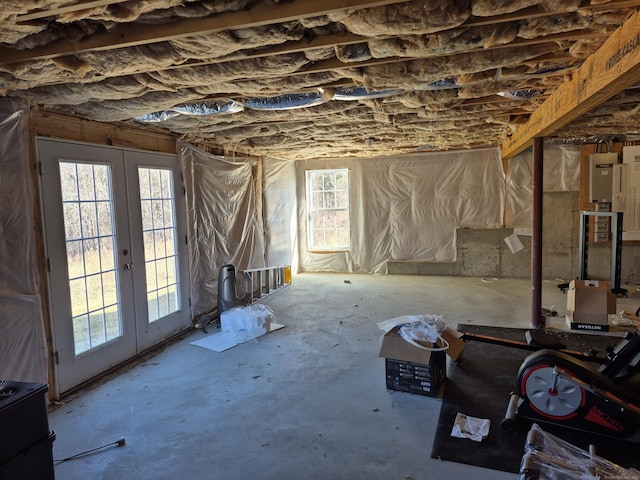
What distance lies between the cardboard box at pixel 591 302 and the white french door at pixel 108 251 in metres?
4.49

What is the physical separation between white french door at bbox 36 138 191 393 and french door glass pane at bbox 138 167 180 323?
0.01m

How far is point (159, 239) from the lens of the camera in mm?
4500

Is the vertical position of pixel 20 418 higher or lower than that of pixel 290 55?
lower

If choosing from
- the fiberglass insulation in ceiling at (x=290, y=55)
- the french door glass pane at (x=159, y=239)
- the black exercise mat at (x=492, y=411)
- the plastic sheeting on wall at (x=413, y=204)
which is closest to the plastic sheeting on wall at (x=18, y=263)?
the fiberglass insulation in ceiling at (x=290, y=55)

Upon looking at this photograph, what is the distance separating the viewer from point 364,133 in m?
5.41

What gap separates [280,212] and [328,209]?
1.20 meters

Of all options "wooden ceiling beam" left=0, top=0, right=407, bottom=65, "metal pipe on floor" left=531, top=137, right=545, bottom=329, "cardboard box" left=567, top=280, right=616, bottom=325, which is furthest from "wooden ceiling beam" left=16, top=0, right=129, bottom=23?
"cardboard box" left=567, top=280, right=616, bottom=325

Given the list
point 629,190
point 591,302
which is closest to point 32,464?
→ point 591,302

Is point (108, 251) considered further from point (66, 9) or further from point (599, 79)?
point (599, 79)

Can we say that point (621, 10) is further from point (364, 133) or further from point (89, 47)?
point (364, 133)

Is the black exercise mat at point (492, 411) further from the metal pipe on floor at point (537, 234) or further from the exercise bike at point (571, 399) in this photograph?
the metal pipe on floor at point (537, 234)

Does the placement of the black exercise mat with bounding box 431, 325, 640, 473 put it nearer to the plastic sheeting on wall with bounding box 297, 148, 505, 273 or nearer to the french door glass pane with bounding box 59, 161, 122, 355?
the french door glass pane with bounding box 59, 161, 122, 355

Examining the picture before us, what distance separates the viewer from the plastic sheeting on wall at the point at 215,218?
5.04 m

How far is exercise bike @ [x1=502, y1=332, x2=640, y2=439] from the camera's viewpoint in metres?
2.47
